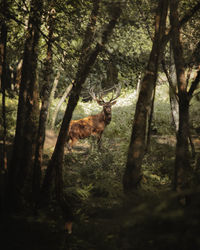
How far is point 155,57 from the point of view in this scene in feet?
17.8

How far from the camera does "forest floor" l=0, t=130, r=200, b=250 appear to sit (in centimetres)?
190

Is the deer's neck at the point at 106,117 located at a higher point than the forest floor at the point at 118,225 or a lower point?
higher

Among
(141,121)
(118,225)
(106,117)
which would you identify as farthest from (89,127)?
(118,225)

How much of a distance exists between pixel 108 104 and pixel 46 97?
199 inches

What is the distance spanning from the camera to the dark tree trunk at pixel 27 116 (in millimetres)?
5449

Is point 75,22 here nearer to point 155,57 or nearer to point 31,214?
point 155,57

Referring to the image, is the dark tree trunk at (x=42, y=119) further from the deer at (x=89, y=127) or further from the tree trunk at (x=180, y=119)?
the deer at (x=89, y=127)

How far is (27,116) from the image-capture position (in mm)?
6312

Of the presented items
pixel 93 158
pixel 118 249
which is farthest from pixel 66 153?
pixel 118 249

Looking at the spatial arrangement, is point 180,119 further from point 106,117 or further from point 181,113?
point 106,117

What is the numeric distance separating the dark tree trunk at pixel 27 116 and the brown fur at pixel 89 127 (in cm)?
429

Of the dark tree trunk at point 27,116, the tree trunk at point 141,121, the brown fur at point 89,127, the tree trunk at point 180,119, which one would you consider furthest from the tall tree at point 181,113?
the brown fur at point 89,127

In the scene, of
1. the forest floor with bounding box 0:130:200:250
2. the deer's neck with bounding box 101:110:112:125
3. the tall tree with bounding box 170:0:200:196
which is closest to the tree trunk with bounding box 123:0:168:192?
the forest floor with bounding box 0:130:200:250

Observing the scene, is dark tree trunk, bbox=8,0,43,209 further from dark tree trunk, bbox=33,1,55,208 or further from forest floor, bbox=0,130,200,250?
forest floor, bbox=0,130,200,250
